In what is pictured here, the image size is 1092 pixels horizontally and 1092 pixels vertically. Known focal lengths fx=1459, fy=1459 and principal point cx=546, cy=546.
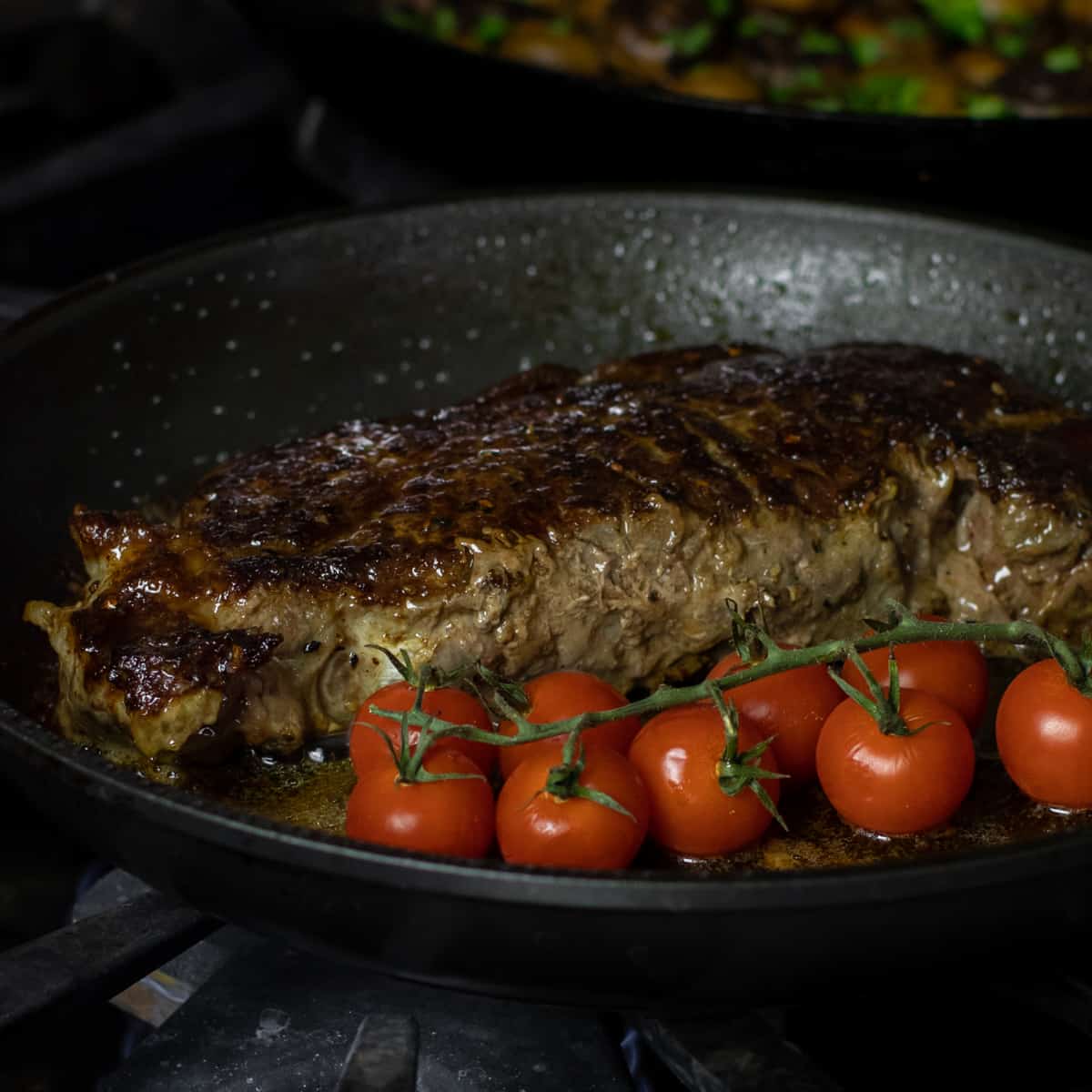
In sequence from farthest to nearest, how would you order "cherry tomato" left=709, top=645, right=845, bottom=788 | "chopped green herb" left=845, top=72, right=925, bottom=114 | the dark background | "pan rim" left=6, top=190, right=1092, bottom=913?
"chopped green herb" left=845, top=72, right=925, bottom=114 < the dark background < "cherry tomato" left=709, top=645, right=845, bottom=788 < "pan rim" left=6, top=190, right=1092, bottom=913

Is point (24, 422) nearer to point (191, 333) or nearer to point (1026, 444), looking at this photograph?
point (191, 333)

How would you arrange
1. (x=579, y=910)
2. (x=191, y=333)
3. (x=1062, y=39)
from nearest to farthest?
(x=579, y=910) < (x=191, y=333) < (x=1062, y=39)

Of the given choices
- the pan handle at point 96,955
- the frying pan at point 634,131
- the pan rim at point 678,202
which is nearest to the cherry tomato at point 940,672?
the pan handle at point 96,955

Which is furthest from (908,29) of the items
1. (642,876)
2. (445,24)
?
(642,876)

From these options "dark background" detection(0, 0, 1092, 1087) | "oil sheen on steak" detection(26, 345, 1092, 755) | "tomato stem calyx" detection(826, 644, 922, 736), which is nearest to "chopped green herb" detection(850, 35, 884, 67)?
"dark background" detection(0, 0, 1092, 1087)

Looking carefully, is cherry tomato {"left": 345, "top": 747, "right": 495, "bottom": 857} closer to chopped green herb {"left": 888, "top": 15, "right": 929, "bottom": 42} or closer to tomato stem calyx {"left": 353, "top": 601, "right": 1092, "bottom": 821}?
tomato stem calyx {"left": 353, "top": 601, "right": 1092, "bottom": 821}

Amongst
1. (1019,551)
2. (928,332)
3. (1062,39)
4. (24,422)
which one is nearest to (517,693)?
(1019,551)
